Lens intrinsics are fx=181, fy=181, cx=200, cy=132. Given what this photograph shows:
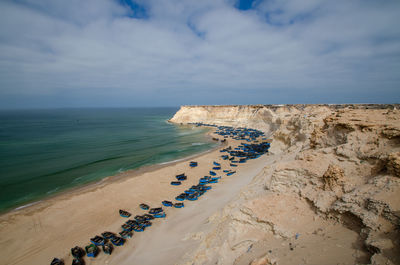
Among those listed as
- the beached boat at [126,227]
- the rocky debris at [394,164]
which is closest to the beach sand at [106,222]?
the beached boat at [126,227]

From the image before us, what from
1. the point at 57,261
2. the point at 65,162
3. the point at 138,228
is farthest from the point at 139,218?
the point at 65,162

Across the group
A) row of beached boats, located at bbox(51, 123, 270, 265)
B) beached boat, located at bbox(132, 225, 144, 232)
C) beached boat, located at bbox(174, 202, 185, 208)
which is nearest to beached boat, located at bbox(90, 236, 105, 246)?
row of beached boats, located at bbox(51, 123, 270, 265)

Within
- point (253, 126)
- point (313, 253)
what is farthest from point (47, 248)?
point (253, 126)

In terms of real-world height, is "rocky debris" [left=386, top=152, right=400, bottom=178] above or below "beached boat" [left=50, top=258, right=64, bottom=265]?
above

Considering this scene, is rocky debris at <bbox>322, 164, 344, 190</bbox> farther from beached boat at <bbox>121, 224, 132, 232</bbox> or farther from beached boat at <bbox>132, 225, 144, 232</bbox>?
beached boat at <bbox>121, 224, 132, 232</bbox>

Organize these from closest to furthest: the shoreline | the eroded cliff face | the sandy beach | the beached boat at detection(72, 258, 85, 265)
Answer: the eroded cliff face, the sandy beach, the beached boat at detection(72, 258, 85, 265), the shoreline

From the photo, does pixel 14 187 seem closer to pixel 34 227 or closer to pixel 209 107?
pixel 34 227
